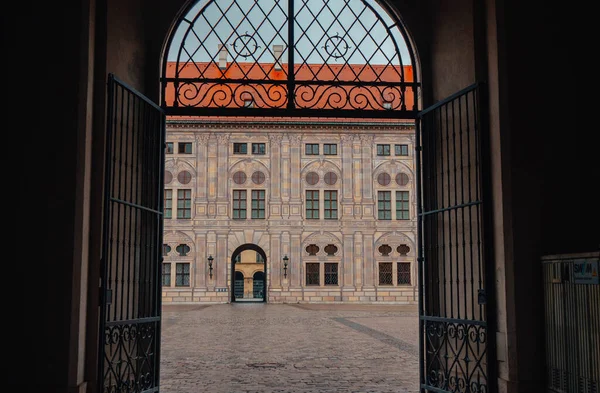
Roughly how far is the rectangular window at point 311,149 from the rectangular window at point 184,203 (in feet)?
21.7

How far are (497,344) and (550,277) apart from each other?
0.74m

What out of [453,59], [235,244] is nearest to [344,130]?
[235,244]

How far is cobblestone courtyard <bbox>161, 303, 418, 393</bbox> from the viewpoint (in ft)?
26.2

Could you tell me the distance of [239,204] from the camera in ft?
118

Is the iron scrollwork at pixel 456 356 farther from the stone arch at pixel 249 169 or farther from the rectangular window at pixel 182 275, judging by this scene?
the stone arch at pixel 249 169

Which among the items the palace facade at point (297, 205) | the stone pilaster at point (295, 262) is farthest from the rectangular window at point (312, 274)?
the stone pilaster at point (295, 262)

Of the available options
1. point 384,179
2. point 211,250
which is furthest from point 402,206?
point 211,250

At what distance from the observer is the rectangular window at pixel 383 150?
36.2m

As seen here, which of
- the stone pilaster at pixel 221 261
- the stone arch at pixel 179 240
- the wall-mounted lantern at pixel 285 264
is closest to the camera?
the stone pilaster at pixel 221 261

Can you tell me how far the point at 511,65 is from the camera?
5.58 meters

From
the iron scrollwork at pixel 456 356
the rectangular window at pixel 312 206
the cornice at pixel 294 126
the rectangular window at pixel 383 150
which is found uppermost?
the cornice at pixel 294 126

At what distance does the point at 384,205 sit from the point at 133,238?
99.2 ft

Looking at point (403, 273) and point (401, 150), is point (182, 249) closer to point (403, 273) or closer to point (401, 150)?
point (403, 273)

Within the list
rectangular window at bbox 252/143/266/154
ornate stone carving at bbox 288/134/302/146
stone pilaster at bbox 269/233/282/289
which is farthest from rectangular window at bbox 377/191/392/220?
rectangular window at bbox 252/143/266/154
